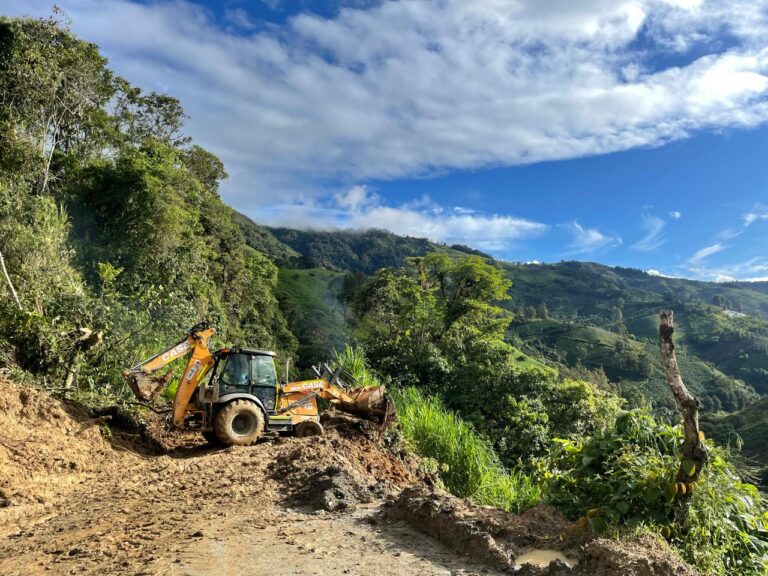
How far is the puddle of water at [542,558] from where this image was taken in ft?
13.1

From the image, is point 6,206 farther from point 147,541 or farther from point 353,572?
point 353,572

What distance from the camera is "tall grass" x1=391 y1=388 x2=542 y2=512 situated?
8414 mm

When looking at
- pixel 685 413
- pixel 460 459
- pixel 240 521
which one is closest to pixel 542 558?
pixel 685 413

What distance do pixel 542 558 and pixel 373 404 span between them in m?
7.12

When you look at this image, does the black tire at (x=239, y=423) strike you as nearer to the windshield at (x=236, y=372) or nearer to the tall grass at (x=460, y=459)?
the windshield at (x=236, y=372)

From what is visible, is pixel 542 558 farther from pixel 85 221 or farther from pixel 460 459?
pixel 85 221

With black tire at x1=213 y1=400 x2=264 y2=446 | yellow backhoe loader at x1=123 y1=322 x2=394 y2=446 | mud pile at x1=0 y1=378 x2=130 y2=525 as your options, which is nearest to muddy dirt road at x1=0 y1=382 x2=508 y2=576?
mud pile at x1=0 y1=378 x2=130 y2=525

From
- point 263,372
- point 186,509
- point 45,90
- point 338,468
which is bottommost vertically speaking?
point 186,509

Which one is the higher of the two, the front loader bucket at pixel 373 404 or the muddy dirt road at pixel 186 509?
the front loader bucket at pixel 373 404

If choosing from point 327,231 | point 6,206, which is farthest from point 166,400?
point 327,231

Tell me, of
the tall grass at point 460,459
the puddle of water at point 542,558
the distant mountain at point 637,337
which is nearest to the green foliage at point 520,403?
the tall grass at point 460,459

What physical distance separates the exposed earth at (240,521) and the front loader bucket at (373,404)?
2477mm

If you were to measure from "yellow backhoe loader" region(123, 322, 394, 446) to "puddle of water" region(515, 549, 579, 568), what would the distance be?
642 cm

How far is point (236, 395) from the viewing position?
31.8 ft
